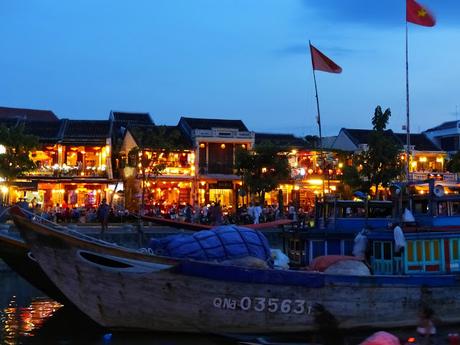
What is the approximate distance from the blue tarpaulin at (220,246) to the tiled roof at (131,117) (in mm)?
34852

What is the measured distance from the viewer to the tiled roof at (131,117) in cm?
4878

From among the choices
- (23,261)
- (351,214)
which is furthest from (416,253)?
(23,261)

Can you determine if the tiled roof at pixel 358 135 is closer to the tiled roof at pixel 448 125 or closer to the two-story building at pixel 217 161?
the tiled roof at pixel 448 125

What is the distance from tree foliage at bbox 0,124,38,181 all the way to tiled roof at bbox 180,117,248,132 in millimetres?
13223

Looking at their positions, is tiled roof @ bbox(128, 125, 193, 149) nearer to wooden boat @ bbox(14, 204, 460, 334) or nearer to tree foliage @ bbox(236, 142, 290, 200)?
tree foliage @ bbox(236, 142, 290, 200)

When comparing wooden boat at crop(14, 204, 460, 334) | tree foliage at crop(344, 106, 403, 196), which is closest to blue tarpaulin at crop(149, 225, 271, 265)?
wooden boat at crop(14, 204, 460, 334)

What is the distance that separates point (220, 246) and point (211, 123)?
111ft

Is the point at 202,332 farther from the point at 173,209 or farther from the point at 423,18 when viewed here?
the point at 173,209

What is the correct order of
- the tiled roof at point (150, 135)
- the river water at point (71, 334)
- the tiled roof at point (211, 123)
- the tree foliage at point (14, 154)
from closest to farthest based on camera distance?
1. the river water at point (71, 334)
2. the tree foliage at point (14, 154)
3. the tiled roof at point (150, 135)
4. the tiled roof at point (211, 123)

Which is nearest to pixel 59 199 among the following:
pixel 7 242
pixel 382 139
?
pixel 382 139

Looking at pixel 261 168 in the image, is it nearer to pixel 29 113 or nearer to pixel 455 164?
pixel 455 164

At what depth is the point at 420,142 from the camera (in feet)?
169

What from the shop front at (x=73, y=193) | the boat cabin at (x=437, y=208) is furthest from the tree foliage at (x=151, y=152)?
the boat cabin at (x=437, y=208)

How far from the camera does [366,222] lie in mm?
15820
